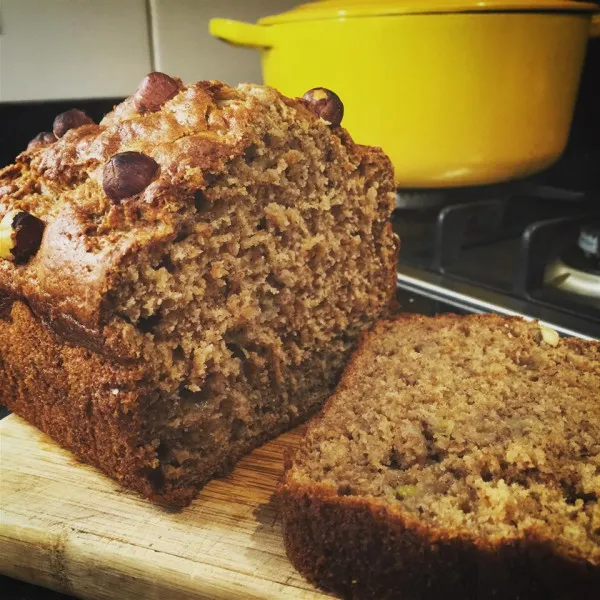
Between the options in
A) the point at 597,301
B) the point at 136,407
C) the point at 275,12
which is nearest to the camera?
the point at 136,407

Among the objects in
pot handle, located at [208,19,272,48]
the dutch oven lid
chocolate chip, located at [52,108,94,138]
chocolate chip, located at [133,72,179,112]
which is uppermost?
the dutch oven lid

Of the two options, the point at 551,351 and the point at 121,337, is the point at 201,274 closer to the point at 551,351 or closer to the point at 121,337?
the point at 121,337

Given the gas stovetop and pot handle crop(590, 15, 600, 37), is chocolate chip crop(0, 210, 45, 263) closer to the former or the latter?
the gas stovetop

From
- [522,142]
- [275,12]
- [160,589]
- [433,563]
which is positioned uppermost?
[275,12]

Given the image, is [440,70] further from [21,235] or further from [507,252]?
[21,235]

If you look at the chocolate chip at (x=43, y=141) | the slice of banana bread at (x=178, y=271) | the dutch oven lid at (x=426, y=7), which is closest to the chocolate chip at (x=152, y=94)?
the slice of banana bread at (x=178, y=271)

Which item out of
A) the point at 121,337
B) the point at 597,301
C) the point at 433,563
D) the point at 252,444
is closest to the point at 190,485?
the point at 252,444

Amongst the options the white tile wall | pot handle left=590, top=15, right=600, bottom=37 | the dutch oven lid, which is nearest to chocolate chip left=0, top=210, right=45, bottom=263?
the dutch oven lid
